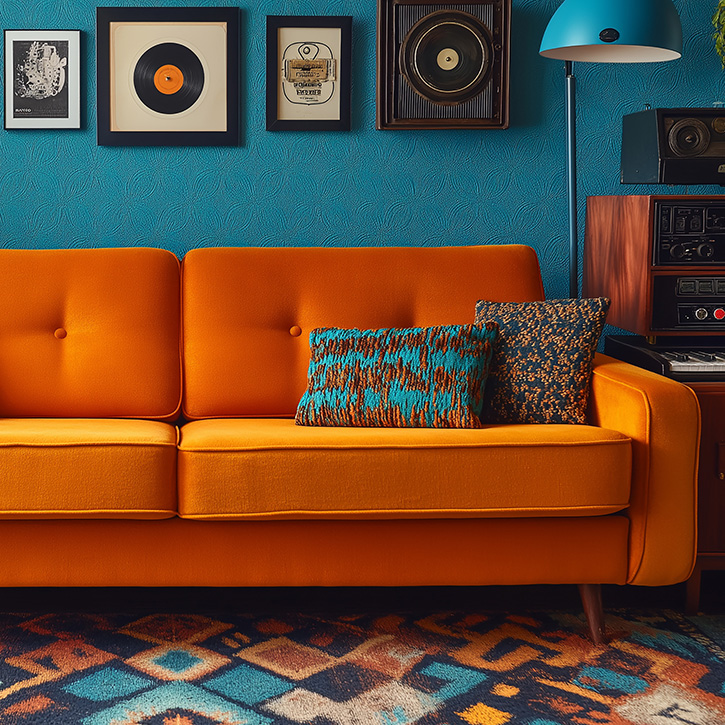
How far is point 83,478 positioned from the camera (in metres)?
1.71

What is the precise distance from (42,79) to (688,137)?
1816 mm

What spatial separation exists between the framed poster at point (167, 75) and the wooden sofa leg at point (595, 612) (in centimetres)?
164

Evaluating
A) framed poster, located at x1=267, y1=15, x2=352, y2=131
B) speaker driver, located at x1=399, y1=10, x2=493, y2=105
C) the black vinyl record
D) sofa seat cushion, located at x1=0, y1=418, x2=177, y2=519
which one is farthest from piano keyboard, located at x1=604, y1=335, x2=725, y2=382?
the black vinyl record

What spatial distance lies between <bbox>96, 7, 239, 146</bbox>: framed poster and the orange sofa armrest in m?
1.50

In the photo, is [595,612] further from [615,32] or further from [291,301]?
[615,32]

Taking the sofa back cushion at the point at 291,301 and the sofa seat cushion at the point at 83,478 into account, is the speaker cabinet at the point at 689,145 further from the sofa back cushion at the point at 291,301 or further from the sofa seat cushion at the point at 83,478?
the sofa seat cushion at the point at 83,478

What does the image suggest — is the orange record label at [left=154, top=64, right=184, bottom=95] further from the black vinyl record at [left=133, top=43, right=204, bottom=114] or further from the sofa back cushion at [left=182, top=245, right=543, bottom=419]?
the sofa back cushion at [left=182, top=245, right=543, bottom=419]

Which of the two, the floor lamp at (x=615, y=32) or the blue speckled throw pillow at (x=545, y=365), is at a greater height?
the floor lamp at (x=615, y=32)

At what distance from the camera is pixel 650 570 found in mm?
1815

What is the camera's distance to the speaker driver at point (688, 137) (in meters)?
2.26

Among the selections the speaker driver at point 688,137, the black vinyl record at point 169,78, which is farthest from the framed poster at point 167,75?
the speaker driver at point 688,137

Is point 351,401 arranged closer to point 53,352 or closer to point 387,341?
point 387,341

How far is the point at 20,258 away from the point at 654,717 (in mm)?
1797

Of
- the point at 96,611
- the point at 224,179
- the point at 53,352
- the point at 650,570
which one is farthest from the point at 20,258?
the point at 650,570
